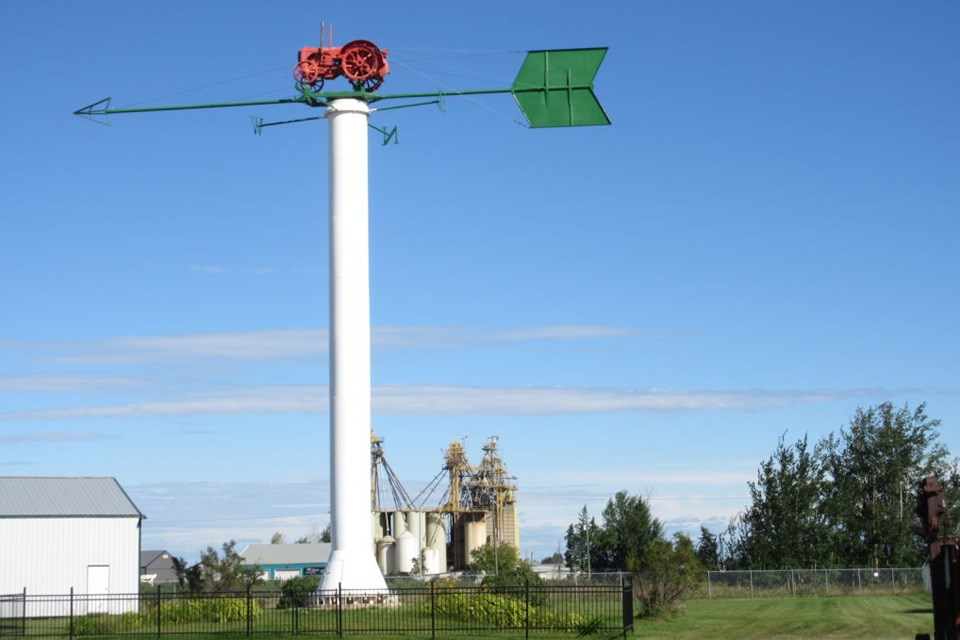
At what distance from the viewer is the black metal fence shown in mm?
31750

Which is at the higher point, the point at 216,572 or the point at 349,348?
the point at 349,348

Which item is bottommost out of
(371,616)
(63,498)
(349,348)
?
(371,616)

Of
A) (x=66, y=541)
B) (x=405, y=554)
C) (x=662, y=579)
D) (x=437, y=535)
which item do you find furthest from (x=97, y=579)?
(x=437, y=535)

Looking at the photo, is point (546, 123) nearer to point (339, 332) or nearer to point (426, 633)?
point (339, 332)

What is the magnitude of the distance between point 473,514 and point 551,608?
5155 centimetres

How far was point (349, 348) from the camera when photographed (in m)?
38.5

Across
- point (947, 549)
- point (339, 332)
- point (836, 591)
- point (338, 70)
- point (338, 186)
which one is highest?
point (338, 70)

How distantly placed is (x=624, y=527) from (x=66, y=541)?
3141cm

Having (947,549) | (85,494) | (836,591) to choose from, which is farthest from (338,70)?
(836,591)

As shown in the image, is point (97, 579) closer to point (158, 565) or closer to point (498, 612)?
point (498, 612)

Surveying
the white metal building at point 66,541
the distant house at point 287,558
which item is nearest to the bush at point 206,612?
the white metal building at point 66,541

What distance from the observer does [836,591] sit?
54.8 metres

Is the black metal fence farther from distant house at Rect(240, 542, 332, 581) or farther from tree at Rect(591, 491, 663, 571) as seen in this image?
distant house at Rect(240, 542, 332, 581)

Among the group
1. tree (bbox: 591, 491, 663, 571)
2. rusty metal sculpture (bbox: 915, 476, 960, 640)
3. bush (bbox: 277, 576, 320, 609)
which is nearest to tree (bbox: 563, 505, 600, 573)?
tree (bbox: 591, 491, 663, 571)
